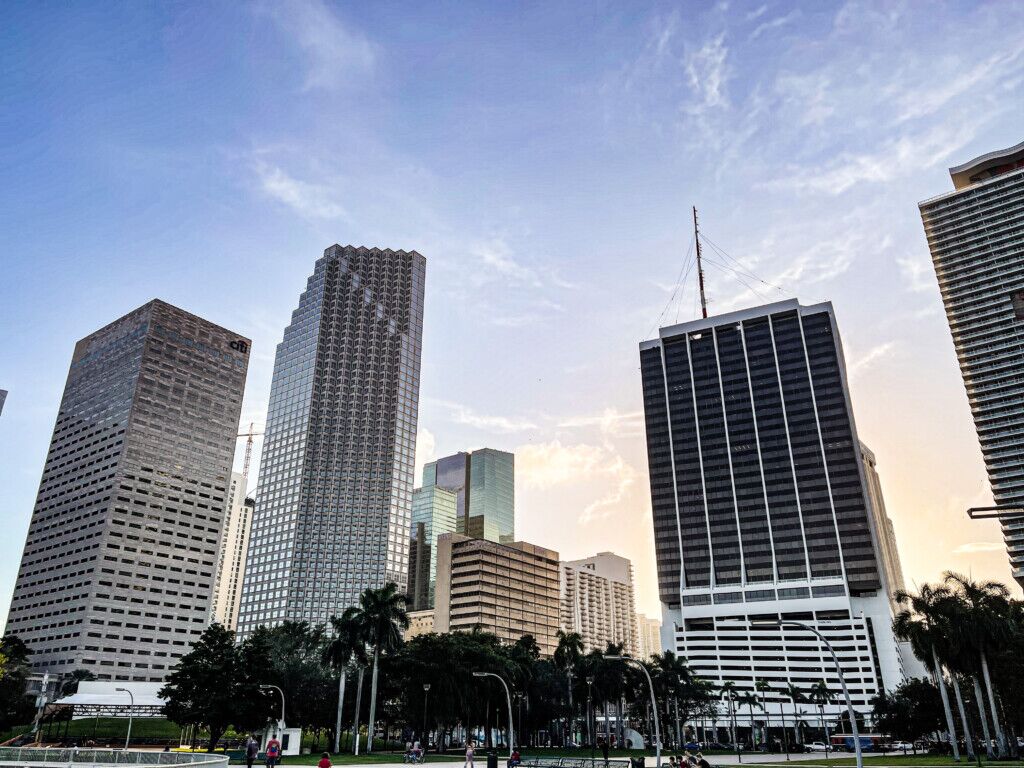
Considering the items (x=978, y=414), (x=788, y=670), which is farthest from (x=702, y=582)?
(x=978, y=414)

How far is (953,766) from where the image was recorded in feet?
180

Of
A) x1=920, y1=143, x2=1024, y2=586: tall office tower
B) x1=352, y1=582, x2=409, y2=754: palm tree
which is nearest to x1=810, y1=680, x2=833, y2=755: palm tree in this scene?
x1=920, y1=143, x2=1024, y2=586: tall office tower

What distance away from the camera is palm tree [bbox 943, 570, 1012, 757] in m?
60.6

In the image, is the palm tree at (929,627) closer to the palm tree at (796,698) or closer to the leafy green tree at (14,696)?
the palm tree at (796,698)

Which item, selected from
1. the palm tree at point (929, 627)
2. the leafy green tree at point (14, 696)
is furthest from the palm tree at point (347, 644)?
the palm tree at point (929, 627)

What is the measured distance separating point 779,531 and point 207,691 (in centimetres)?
14917

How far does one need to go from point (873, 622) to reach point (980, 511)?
176 metres

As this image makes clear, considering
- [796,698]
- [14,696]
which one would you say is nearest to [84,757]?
[14,696]

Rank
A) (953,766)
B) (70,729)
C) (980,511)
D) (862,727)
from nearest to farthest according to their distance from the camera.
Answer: (980,511) < (953,766) < (70,729) < (862,727)

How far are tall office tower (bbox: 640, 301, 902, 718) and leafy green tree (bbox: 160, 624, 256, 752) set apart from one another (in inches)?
4997

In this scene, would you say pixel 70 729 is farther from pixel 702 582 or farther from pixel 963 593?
pixel 702 582

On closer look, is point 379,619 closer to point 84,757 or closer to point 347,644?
point 347,644

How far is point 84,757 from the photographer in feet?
116

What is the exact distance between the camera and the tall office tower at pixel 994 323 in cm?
17888
